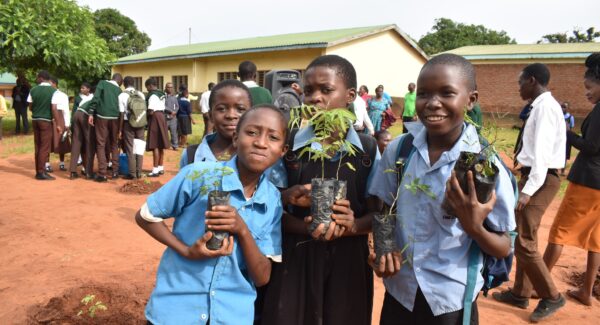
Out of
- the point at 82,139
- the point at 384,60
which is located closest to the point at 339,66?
the point at 82,139

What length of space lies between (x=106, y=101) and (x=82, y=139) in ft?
3.97

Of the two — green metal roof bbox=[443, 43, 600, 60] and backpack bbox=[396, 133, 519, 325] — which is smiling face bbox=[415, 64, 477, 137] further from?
green metal roof bbox=[443, 43, 600, 60]

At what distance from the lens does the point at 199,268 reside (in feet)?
6.11

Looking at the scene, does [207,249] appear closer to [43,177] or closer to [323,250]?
[323,250]

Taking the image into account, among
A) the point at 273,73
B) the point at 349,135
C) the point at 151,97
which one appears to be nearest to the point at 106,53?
the point at 151,97

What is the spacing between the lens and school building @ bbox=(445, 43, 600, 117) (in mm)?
20344

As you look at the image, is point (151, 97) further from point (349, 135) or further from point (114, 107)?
point (349, 135)

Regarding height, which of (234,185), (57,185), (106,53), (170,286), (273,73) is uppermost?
(106,53)

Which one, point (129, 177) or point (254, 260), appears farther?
point (129, 177)

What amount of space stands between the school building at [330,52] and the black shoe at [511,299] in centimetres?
1402

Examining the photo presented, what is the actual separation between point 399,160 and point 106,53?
16.5 m

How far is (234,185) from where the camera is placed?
6.31 ft

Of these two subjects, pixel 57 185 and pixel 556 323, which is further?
pixel 57 185

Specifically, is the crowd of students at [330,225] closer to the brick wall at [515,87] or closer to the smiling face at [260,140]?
the smiling face at [260,140]
